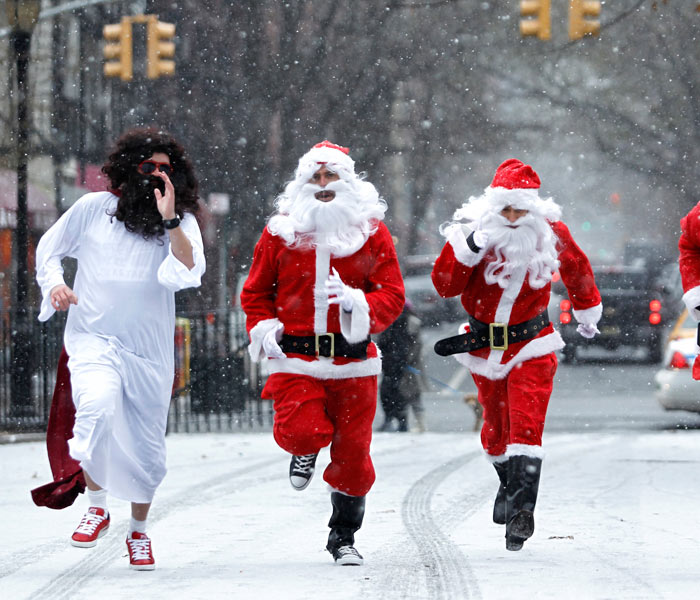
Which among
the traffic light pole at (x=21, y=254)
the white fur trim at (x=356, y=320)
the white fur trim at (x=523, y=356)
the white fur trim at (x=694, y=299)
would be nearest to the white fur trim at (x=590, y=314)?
the white fur trim at (x=523, y=356)

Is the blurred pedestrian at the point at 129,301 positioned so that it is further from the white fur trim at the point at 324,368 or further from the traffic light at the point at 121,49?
the traffic light at the point at 121,49

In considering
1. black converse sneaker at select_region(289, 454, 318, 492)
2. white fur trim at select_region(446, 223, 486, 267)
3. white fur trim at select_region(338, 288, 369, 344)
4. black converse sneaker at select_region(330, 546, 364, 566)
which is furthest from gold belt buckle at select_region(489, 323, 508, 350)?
black converse sneaker at select_region(330, 546, 364, 566)

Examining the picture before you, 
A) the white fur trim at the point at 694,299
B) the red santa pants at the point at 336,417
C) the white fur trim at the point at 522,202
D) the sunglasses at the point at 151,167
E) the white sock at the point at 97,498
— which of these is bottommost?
the white sock at the point at 97,498

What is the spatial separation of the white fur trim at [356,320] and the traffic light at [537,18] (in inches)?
417

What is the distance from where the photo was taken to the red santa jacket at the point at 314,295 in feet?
20.8

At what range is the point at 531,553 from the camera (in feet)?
21.9

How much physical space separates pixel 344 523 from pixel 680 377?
8179mm

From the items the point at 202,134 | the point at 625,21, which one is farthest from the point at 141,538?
the point at 625,21

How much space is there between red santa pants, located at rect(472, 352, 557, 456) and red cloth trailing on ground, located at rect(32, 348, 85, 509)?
199cm

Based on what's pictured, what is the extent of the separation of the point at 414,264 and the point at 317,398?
90.6ft

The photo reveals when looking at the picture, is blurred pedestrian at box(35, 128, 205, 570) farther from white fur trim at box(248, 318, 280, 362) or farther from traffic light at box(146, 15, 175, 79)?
traffic light at box(146, 15, 175, 79)

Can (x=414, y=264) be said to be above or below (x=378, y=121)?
below

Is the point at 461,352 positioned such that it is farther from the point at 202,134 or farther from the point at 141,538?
the point at 202,134

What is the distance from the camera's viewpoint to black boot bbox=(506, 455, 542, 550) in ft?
21.4
